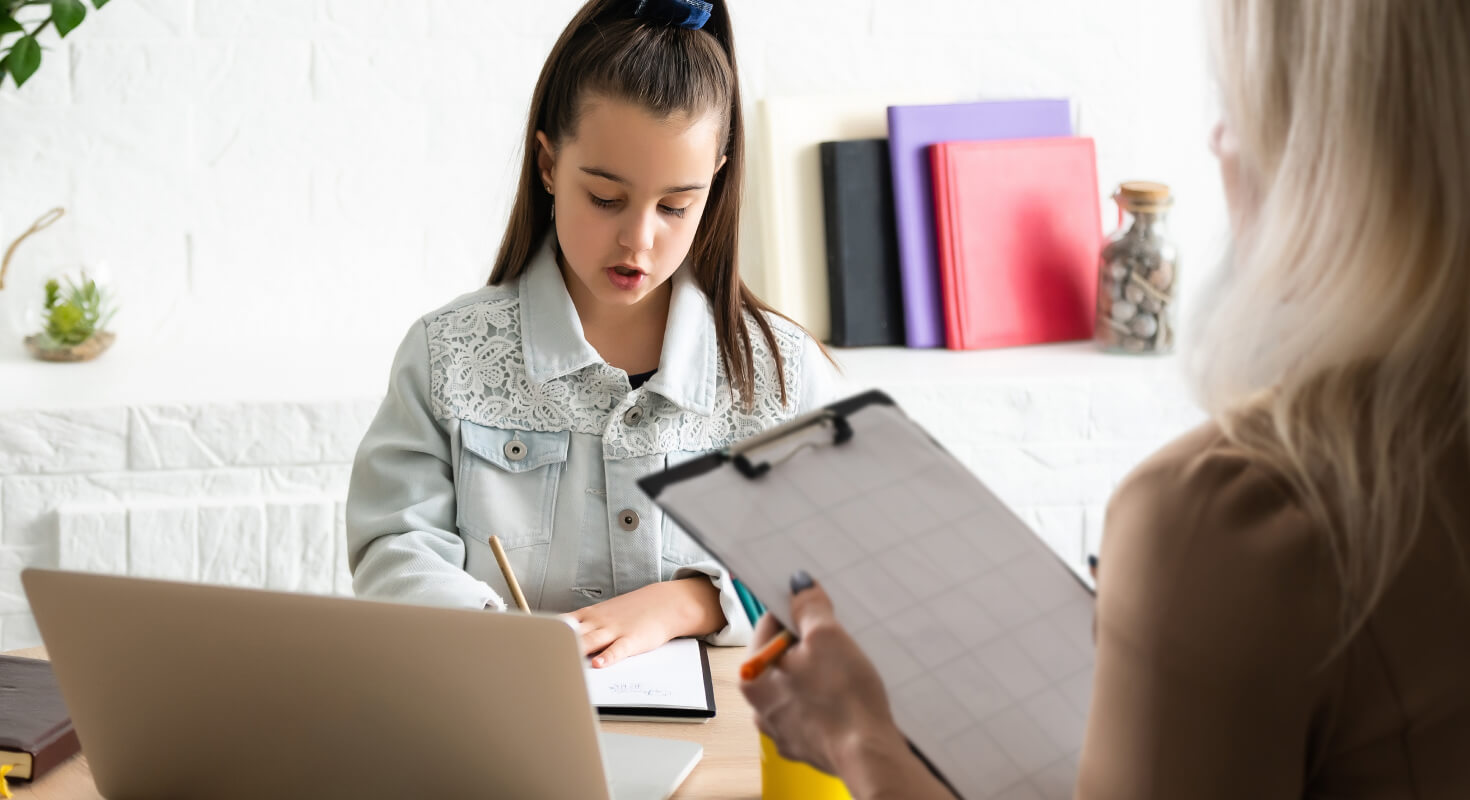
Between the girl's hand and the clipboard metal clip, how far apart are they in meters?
0.46

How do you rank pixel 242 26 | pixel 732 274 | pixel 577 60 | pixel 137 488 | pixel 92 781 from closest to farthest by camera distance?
pixel 92 781 → pixel 577 60 → pixel 732 274 → pixel 137 488 → pixel 242 26

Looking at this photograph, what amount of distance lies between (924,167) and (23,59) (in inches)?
57.7

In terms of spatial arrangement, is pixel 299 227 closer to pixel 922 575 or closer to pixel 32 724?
pixel 32 724

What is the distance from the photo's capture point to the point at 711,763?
1.01 metres

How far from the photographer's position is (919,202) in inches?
94.3

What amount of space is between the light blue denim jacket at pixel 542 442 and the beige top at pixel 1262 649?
0.79 metres

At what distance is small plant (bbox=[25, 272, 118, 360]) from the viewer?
2.17 m

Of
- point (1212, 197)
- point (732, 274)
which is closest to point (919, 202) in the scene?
point (1212, 197)

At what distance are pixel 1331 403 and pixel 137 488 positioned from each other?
1.89 meters

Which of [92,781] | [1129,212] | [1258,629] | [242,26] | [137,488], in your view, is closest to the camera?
[1258,629]

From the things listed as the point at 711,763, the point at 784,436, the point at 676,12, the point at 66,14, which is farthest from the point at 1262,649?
the point at 66,14

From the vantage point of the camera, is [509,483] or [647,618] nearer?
[647,618]

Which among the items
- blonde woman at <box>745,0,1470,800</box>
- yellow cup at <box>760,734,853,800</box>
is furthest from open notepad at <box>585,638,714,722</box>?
Answer: blonde woman at <box>745,0,1470,800</box>

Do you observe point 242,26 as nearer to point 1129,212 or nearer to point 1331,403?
point 1129,212
